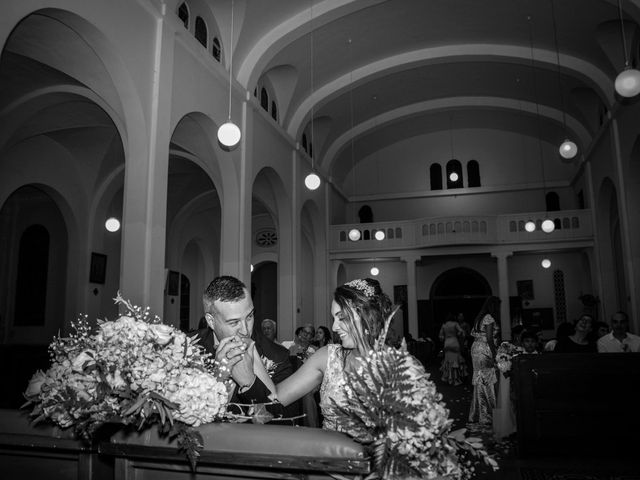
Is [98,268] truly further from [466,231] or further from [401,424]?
[401,424]

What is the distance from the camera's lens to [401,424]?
1.67m

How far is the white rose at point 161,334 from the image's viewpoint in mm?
2051

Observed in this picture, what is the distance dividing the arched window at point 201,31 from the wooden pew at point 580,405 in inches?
299

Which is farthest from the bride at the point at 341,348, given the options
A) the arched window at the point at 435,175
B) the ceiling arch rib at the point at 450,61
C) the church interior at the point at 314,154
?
the arched window at the point at 435,175

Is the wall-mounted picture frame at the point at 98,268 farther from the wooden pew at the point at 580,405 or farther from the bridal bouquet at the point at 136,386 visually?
the bridal bouquet at the point at 136,386

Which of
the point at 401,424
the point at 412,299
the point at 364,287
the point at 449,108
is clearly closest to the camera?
the point at 401,424

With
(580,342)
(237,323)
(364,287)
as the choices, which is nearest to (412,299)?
(580,342)

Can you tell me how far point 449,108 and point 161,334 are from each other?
16.7 metres

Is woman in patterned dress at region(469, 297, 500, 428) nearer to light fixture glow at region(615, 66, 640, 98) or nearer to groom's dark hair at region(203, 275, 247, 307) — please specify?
light fixture glow at region(615, 66, 640, 98)

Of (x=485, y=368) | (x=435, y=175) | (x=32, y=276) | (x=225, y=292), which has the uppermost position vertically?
(x=435, y=175)

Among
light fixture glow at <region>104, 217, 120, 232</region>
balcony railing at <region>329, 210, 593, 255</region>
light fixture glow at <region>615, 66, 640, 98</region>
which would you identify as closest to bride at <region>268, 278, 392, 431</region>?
light fixture glow at <region>615, 66, 640, 98</region>

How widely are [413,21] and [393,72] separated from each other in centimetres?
200

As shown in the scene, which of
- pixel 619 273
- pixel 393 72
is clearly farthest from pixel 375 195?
pixel 619 273

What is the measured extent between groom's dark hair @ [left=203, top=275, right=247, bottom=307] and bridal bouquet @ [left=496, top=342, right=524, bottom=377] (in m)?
5.03
